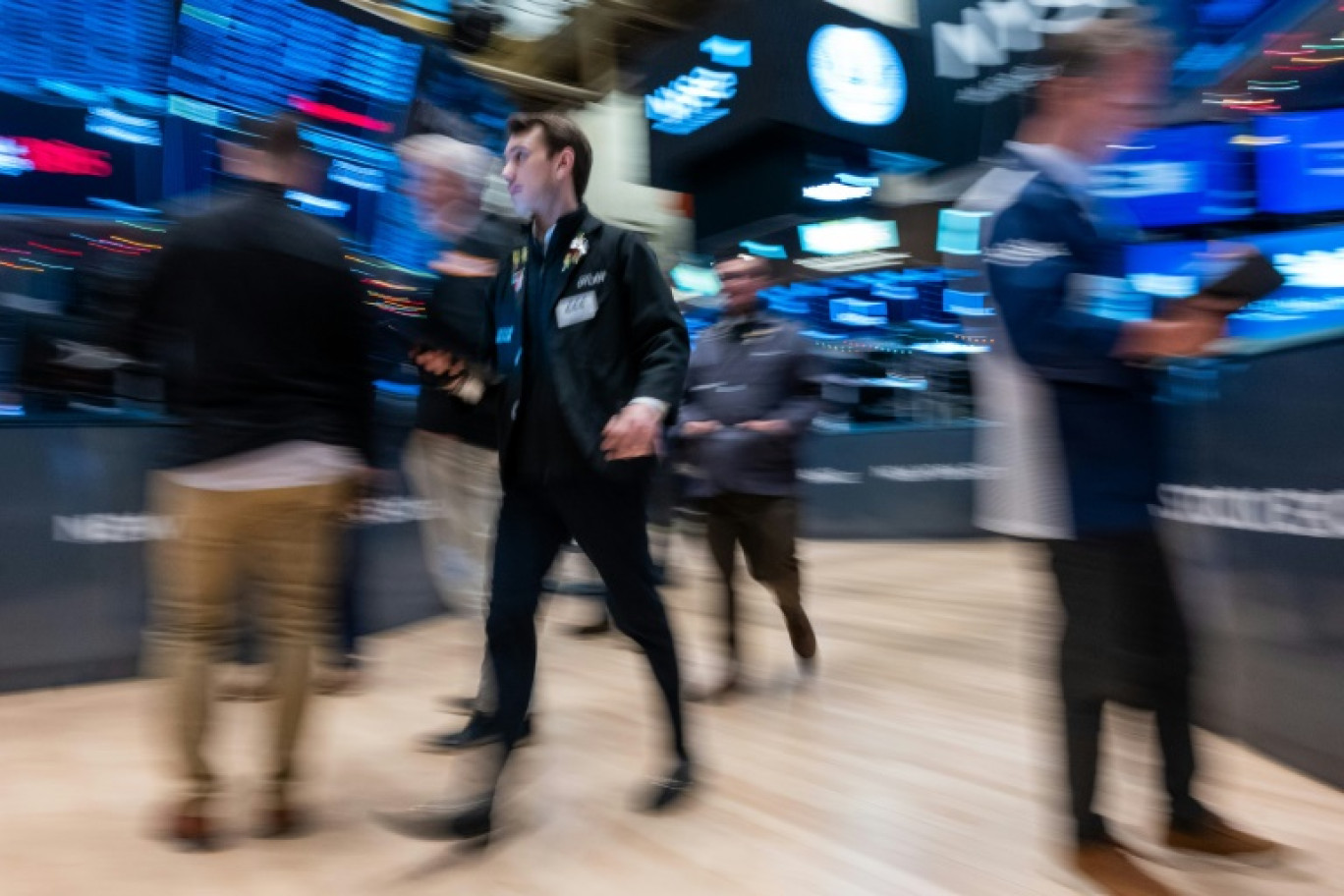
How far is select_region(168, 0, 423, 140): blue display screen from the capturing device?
15.6 feet

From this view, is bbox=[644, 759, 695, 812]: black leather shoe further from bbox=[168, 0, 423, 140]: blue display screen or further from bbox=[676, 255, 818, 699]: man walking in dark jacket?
bbox=[168, 0, 423, 140]: blue display screen

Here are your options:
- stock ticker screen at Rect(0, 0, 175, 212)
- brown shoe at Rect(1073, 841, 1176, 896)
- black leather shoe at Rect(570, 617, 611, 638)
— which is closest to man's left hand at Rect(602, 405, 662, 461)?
brown shoe at Rect(1073, 841, 1176, 896)

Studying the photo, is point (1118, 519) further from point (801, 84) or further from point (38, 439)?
point (801, 84)

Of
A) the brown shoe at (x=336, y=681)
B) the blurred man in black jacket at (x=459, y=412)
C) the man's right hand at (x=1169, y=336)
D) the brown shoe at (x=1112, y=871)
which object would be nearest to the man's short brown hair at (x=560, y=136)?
the blurred man in black jacket at (x=459, y=412)

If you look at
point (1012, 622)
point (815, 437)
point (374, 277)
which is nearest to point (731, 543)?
point (1012, 622)

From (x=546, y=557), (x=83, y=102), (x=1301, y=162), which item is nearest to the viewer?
(x=546, y=557)

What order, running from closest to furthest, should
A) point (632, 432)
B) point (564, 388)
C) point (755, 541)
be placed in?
point (632, 432)
point (564, 388)
point (755, 541)

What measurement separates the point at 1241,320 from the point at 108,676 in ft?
26.9

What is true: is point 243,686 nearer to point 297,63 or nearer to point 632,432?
point 632,432

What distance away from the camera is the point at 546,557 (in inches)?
89.1

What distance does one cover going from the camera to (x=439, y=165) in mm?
2988

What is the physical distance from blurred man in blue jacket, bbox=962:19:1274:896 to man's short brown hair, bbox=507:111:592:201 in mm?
851

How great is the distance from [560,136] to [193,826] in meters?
1.66

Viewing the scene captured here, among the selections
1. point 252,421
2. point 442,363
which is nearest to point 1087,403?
point 442,363
